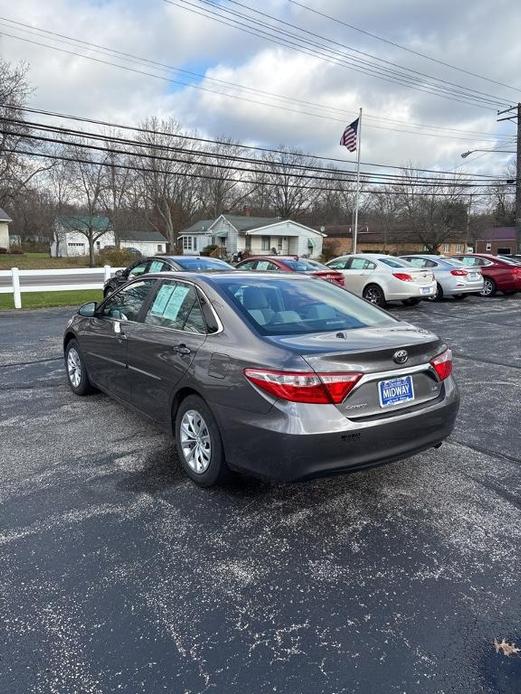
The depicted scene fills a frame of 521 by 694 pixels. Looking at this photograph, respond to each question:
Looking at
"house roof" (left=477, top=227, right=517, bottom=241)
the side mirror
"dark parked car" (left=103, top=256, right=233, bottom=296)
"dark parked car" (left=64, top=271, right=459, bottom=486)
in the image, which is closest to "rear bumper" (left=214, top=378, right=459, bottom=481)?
"dark parked car" (left=64, top=271, right=459, bottom=486)

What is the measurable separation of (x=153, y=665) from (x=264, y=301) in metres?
2.39

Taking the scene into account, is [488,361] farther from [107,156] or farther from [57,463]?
[107,156]

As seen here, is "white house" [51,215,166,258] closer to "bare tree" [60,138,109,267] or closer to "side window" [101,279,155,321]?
"bare tree" [60,138,109,267]

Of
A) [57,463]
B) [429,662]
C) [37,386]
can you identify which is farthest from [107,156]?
[429,662]

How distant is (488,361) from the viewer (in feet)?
25.3

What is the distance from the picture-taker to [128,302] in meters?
4.79

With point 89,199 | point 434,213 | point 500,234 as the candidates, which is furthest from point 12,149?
point 500,234

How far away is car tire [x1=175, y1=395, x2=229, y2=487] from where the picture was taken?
3.30 m

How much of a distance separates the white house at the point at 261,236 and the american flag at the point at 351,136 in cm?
2797

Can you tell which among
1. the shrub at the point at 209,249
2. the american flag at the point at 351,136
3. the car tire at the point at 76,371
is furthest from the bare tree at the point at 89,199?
the car tire at the point at 76,371

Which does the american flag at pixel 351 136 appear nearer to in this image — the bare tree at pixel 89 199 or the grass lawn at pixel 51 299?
the grass lawn at pixel 51 299

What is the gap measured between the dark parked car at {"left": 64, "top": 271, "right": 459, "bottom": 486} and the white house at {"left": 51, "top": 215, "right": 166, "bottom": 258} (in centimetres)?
4533

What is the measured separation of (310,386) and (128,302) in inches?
102

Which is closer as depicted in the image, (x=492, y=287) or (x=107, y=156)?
(x=492, y=287)
